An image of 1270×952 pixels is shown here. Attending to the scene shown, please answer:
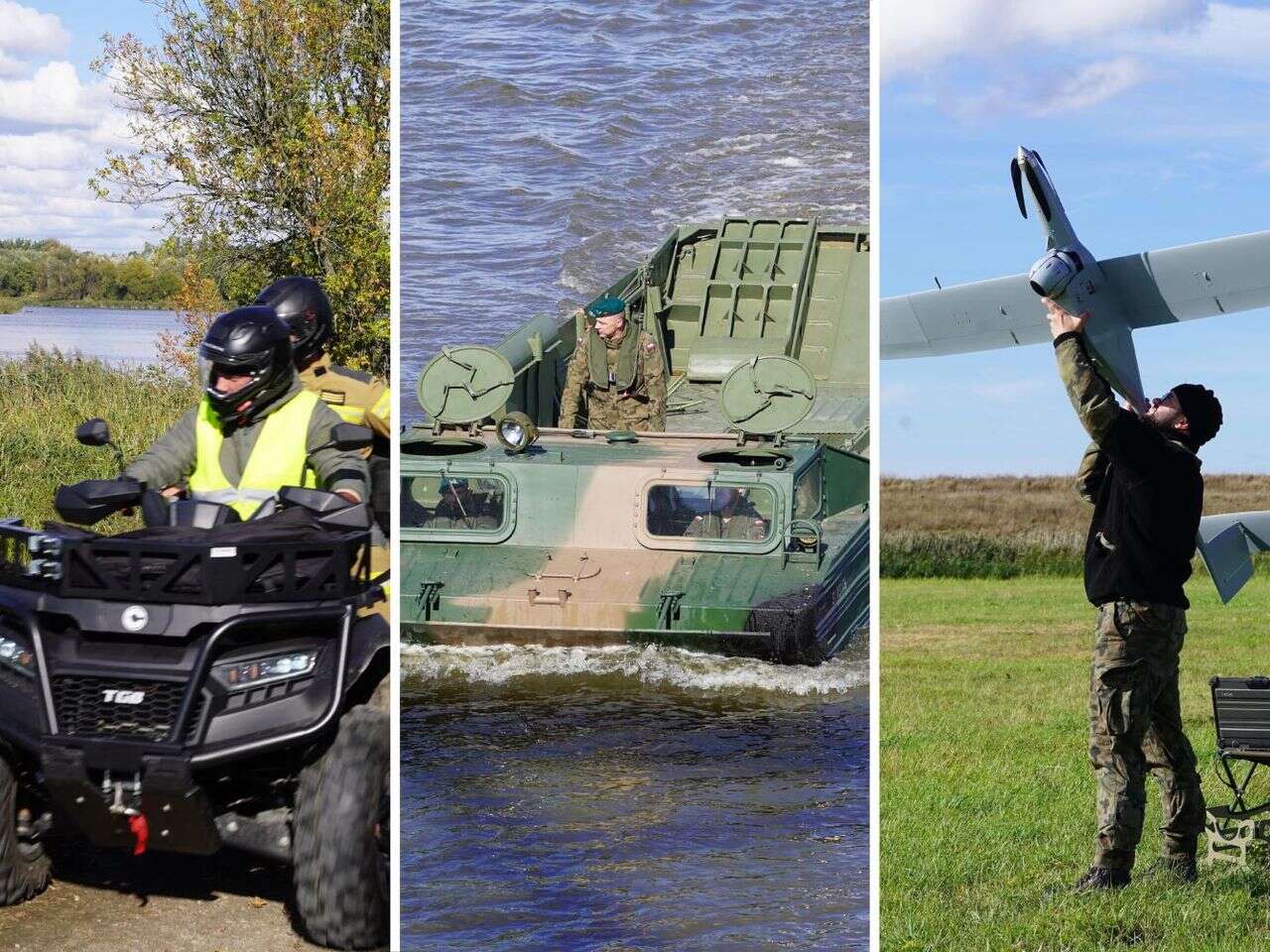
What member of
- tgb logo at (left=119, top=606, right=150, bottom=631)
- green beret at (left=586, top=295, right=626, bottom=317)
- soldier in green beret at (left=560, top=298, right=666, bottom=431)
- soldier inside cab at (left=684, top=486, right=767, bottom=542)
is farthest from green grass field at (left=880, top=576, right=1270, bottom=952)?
tgb logo at (left=119, top=606, right=150, bottom=631)

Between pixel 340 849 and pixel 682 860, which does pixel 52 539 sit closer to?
pixel 340 849

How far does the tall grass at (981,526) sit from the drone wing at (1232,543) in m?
6.36

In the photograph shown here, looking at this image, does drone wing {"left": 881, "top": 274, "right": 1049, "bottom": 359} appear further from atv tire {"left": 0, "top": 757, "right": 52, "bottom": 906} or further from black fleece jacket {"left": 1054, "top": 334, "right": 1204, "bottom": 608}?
atv tire {"left": 0, "top": 757, "right": 52, "bottom": 906}

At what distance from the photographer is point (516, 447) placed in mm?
5812

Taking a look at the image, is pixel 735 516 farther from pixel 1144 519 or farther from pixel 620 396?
pixel 1144 519

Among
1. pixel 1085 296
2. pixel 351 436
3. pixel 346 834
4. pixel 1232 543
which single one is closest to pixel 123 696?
pixel 346 834

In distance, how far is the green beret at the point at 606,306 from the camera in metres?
5.31

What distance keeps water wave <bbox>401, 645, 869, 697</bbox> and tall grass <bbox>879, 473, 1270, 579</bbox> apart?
6158mm

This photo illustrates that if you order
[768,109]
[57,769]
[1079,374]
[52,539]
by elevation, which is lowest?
[57,769]

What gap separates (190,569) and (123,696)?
0.36m

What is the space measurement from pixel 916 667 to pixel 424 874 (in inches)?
218

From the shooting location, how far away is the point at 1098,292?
15.2 ft

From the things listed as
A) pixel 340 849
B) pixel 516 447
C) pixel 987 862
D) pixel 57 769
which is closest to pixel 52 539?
pixel 57 769

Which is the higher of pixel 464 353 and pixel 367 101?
pixel 367 101
